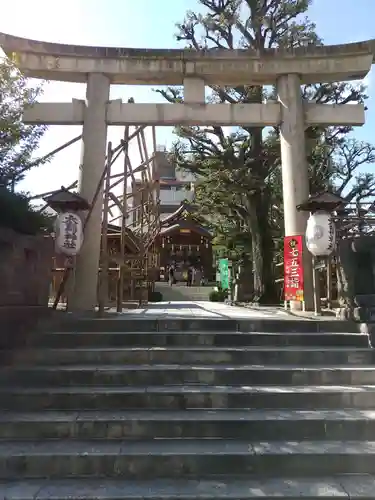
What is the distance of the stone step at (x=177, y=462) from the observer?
145 inches

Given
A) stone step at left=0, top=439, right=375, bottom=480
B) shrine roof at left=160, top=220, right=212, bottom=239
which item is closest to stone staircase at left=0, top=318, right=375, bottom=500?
stone step at left=0, top=439, right=375, bottom=480

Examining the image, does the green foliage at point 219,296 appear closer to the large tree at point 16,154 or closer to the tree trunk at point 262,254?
the tree trunk at point 262,254

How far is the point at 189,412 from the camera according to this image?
4.44 m

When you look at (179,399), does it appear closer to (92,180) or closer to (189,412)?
(189,412)

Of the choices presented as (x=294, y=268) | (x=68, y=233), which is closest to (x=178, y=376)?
(x=68, y=233)

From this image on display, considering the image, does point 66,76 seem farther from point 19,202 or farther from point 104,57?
point 19,202

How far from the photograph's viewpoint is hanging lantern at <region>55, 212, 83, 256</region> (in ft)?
23.7

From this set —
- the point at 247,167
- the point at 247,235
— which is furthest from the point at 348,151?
the point at 247,167

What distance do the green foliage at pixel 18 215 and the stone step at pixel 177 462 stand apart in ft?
10.6

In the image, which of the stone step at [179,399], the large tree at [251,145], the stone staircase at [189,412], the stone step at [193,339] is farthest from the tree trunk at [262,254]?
the stone step at [179,399]

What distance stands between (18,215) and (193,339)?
315 cm

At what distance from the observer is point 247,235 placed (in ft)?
62.5

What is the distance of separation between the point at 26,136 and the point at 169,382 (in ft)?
14.7

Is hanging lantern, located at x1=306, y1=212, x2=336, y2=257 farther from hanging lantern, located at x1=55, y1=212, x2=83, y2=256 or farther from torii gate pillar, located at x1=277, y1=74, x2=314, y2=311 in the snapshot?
hanging lantern, located at x1=55, y1=212, x2=83, y2=256
